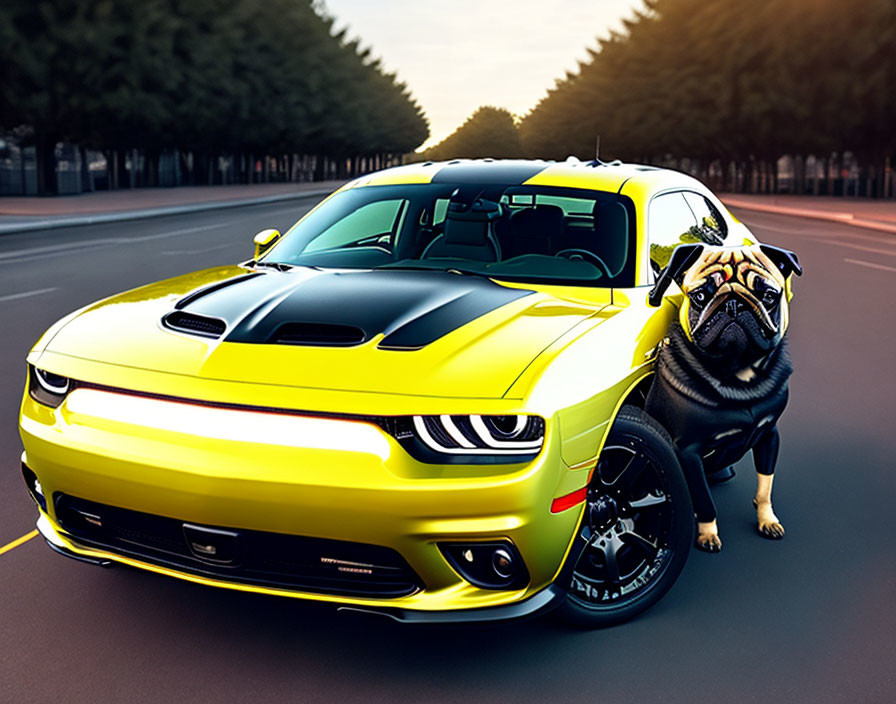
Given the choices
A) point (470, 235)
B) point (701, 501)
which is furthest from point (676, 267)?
point (470, 235)

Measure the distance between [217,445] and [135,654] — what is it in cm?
90

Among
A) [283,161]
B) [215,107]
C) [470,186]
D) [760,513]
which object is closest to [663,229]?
[470,186]

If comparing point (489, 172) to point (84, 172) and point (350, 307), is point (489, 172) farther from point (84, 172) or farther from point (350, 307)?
point (84, 172)

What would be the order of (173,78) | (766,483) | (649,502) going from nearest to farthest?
1. (649,502)
2. (766,483)
3. (173,78)

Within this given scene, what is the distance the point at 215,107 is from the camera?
201 feet

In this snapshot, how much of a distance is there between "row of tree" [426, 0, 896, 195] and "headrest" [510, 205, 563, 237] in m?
50.0

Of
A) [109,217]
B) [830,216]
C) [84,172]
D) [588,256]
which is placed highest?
[588,256]

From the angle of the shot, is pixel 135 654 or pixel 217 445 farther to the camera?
pixel 135 654

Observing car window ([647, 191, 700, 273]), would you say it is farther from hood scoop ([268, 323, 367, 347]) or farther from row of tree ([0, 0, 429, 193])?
row of tree ([0, 0, 429, 193])

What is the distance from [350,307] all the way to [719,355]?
1.47 metres

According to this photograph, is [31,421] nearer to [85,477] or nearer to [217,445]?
[85,477]

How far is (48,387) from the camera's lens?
411cm

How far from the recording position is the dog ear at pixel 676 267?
4660mm

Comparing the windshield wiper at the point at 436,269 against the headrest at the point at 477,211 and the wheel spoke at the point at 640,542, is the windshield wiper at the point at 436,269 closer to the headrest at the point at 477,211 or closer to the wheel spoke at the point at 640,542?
the headrest at the point at 477,211
